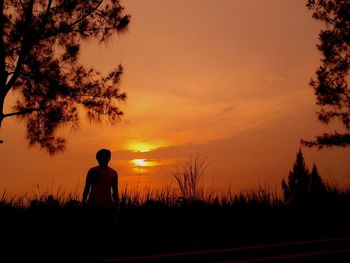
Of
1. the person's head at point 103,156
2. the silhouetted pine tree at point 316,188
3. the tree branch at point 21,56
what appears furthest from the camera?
the tree branch at point 21,56

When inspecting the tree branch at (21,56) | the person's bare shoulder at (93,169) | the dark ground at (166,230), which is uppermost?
the tree branch at (21,56)

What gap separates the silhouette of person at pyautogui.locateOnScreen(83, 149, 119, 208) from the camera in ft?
18.0

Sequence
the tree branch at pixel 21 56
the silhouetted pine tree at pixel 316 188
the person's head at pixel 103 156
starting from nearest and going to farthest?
the person's head at pixel 103 156 → the silhouetted pine tree at pixel 316 188 → the tree branch at pixel 21 56

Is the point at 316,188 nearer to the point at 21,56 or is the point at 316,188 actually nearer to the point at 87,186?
the point at 87,186

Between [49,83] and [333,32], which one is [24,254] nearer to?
[49,83]

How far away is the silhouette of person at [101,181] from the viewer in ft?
18.0

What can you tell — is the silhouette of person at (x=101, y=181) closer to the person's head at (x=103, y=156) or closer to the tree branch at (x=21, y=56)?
the person's head at (x=103, y=156)

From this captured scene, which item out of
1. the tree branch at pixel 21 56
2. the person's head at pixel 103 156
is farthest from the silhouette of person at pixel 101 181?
→ the tree branch at pixel 21 56

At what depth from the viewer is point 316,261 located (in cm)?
454

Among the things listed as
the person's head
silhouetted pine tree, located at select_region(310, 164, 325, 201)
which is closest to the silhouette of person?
the person's head

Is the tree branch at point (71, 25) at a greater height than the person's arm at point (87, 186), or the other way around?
the tree branch at point (71, 25)

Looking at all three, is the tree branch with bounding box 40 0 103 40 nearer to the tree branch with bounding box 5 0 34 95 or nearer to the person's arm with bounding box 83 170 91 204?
the tree branch with bounding box 5 0 34 95

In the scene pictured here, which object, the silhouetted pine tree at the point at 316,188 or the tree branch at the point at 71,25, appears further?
the tree branch at the point at 71,25

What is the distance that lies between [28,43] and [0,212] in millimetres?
4818
